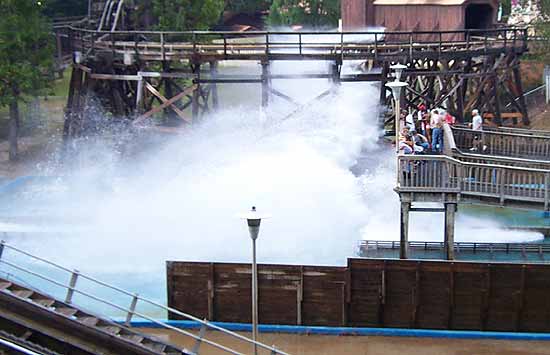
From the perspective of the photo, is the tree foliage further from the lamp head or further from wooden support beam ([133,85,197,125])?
the lamp head

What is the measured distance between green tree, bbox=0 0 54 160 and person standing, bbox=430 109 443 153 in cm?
1831

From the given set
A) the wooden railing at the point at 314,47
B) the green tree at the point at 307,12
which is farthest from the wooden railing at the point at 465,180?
the green tree at the point at 307,12

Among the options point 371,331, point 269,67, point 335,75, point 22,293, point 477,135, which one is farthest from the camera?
point 269,67

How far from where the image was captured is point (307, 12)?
55750 millimetres

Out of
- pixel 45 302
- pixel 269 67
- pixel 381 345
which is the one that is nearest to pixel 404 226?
pixel 381 345

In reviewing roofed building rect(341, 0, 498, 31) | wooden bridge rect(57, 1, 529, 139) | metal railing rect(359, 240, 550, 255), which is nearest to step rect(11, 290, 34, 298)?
metal railing rect(359, 240, 550, 255)

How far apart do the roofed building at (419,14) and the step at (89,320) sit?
81.4 ft

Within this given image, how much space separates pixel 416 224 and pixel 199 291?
9129 mm

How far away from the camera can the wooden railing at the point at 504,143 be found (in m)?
23.1

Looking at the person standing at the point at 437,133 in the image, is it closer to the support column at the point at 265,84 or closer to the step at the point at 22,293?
the support column at the point at 265,84

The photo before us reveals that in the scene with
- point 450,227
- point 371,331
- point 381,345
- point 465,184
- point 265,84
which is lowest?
point 381,345

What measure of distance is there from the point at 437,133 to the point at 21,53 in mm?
19439

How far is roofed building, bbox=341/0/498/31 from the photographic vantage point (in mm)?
36906

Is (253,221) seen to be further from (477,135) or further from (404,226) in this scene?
(477,135)
